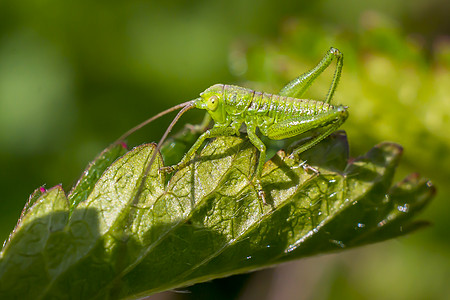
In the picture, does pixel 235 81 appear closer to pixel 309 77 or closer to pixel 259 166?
pixel 309 77

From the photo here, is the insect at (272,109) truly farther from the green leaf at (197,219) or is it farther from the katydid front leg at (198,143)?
the green leaf at (197,219)

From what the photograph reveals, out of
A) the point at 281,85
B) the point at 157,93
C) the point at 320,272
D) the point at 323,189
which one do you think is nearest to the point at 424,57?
the point at 281,85

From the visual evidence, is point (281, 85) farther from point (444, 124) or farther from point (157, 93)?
point (157, 93)

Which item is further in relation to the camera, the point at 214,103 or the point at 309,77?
the point at 309,77

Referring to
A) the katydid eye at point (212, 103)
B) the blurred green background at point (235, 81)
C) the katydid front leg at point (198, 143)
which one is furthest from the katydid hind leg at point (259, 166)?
the blurred green background at point (235, 81)

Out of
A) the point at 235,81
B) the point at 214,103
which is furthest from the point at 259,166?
the point at 235,81
